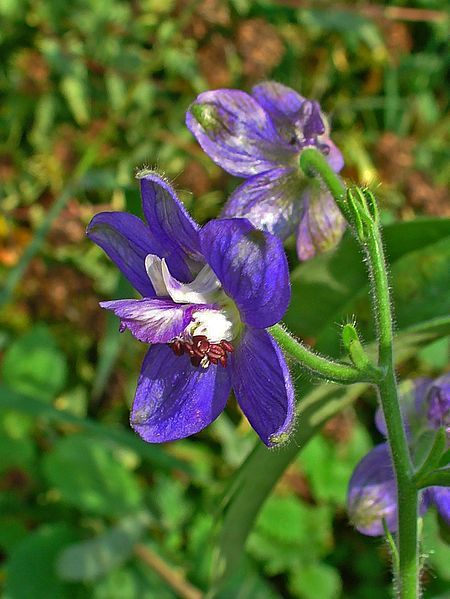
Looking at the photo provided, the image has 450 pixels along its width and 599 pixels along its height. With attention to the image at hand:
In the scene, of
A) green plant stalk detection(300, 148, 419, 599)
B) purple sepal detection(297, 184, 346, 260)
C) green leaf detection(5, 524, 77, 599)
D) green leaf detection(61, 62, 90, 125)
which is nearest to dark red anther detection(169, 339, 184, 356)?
green plant stalk detection(300, 148, 419, 599)

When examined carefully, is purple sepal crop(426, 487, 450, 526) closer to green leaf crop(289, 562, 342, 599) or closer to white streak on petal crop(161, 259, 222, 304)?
white streak on petal crop(161, 259, 222, 304)

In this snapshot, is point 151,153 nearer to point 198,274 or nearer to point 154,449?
point 154,449

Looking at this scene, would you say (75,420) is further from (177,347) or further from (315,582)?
(315,582)

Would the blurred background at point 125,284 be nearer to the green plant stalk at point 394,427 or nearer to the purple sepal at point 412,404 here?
the purple sepal at point 412,404

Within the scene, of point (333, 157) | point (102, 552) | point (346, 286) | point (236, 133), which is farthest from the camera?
point (102, 552)

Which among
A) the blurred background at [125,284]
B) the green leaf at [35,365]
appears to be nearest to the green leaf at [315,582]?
the blurred background at [125,284]

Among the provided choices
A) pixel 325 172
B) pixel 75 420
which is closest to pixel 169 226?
→ pixel 325 172
